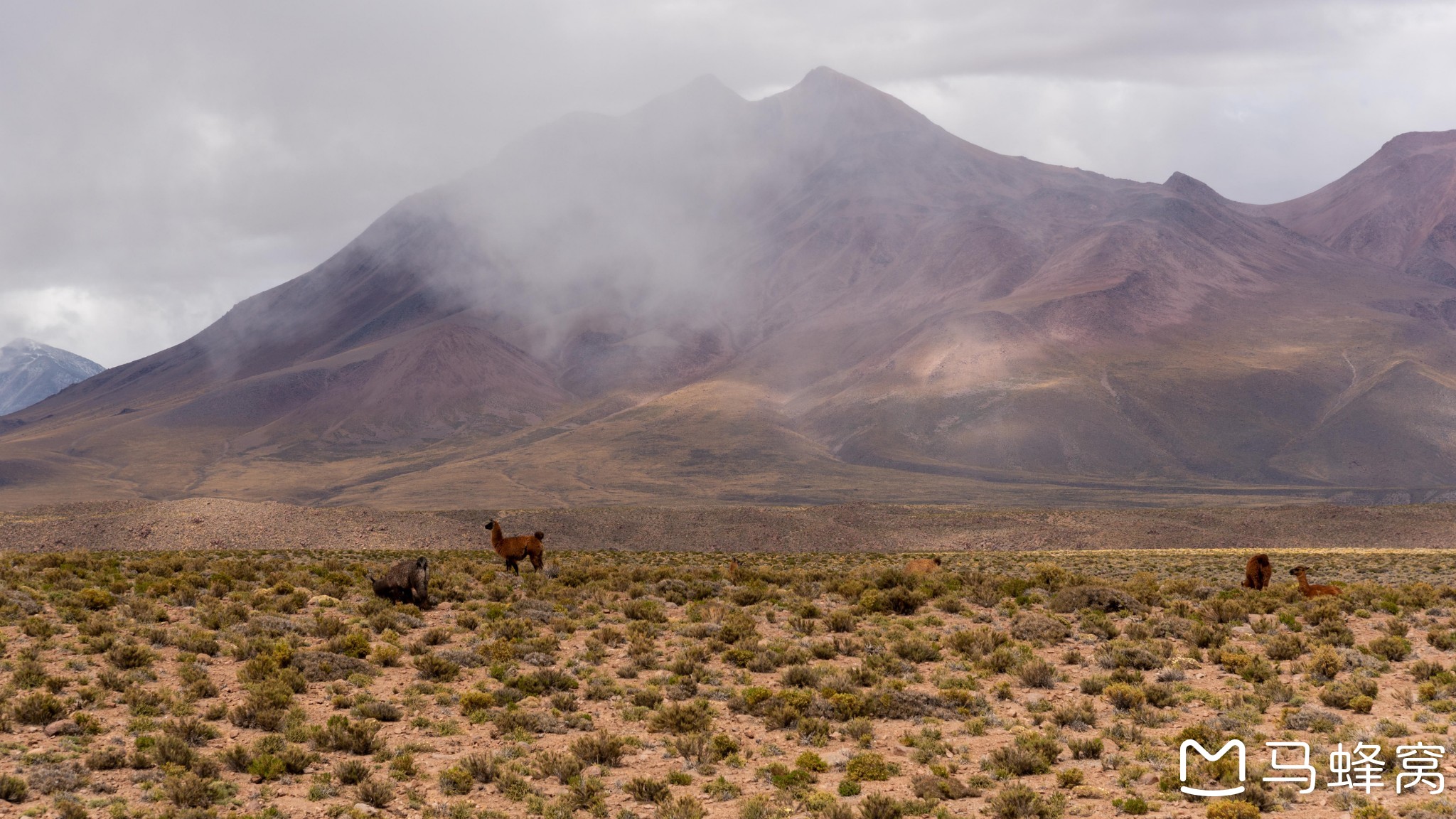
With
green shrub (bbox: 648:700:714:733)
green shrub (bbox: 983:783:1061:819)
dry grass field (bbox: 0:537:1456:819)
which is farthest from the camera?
green shrub (bbox: 648:700:714:733)

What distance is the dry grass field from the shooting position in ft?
38.4

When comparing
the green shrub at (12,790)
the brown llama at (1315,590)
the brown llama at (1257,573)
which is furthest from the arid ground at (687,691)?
the brown llama at (1257,573)

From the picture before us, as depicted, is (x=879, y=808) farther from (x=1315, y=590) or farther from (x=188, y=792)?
(x=1315, y=590)

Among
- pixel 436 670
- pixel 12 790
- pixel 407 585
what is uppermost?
pixel 407 585

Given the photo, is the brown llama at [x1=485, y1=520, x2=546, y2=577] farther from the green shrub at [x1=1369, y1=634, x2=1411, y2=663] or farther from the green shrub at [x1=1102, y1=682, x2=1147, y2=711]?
the green shrub at [x1=1369, y1=634, x2=1411, y2=663]

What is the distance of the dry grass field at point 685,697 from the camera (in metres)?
11.7

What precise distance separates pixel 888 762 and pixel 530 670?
6656 millimetres

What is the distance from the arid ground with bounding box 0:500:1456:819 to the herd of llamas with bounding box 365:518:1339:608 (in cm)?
38

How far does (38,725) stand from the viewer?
13.4 meters

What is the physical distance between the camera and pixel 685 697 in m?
16.0

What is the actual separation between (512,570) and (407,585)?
5677mm

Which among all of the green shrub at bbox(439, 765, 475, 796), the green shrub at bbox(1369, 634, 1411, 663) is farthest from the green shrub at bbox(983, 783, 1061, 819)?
the green shrub at bbox(1369, 634, 1411, 663)

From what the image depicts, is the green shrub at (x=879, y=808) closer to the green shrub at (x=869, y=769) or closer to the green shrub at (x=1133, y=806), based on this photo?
the green shrub at (x=869, y=769)

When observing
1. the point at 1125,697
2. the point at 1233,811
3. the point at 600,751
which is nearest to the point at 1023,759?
the point at 1233,811
